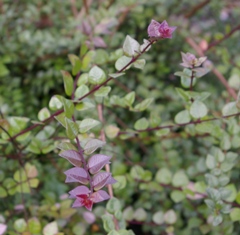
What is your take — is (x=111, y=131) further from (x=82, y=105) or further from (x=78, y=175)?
(x=78, y=175)

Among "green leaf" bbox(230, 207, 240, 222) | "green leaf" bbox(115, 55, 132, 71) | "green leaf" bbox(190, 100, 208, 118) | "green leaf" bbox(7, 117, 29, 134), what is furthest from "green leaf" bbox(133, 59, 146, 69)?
"green leaf" bbox(230, 207, 240, 222)

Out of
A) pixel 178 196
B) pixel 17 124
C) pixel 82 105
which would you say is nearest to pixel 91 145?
pixel 82 105

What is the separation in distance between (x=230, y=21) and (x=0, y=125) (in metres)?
1.35

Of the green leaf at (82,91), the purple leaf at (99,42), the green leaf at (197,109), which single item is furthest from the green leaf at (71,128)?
the purple leaf at (99,42)

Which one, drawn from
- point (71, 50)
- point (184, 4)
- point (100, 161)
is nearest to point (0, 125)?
point (100, 161)

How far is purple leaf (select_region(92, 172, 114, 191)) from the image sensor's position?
0.47 metres

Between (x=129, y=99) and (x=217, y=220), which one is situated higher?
(x=129, y=99)

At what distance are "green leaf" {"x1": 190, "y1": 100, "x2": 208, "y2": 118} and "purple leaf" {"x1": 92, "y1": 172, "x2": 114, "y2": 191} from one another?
22 centimetres

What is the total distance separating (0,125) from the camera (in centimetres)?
61

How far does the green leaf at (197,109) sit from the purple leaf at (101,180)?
219mm

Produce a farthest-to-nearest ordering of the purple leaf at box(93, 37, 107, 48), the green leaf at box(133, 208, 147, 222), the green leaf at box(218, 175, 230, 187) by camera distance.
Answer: the purple leaf at box(93, 37, 107, 48)
the green leaf at box(133, 208, 147, 222)
the green leaf at box(218, 175, 230, 187)

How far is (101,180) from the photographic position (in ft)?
1.56

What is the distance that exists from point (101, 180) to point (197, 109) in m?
0.24

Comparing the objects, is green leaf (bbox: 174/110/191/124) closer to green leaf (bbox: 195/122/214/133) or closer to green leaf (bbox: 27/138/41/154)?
green leaf (bbox: 195/122/214/133)
